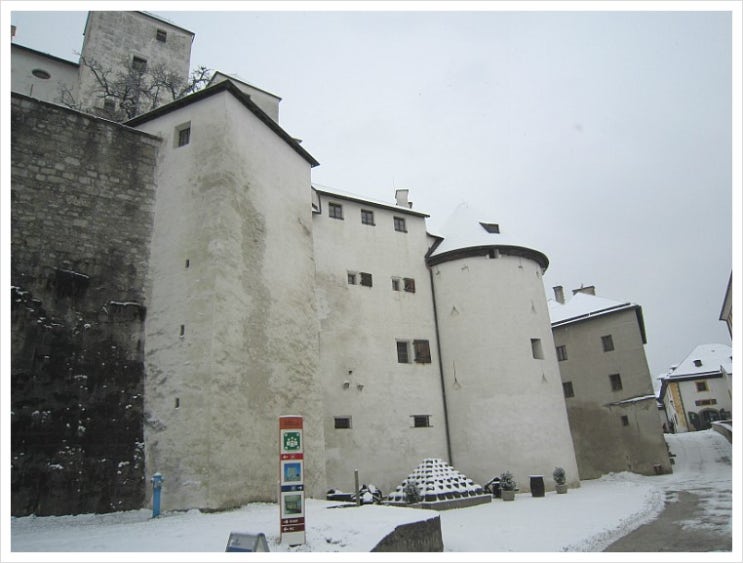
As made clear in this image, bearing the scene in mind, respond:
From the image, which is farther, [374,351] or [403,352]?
[403,352]

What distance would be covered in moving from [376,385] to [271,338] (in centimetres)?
680

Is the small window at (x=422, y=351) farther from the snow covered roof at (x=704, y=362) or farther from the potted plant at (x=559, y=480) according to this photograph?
the snow covered roof at (x=704, y=362)

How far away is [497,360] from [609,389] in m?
11.2

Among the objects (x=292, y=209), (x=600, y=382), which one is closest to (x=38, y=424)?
(x=292, y=209)

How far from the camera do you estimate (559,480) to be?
20.1 meters

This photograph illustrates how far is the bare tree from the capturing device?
74.9 ft

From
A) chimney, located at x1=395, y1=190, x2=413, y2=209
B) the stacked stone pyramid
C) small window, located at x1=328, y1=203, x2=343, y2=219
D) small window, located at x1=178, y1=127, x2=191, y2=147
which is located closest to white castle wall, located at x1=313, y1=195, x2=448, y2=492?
small window, located at x1=328, y1=203, x2=343, y2=219

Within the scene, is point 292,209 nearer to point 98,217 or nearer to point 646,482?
point 98,217

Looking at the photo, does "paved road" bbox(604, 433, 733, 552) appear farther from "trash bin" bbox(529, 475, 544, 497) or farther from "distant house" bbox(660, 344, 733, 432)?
"distant house" bbox(660, 344, 733, 432)

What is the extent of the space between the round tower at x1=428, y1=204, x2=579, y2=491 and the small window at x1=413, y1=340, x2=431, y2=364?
29.1 inches

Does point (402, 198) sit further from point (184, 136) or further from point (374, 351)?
point (184, 136)

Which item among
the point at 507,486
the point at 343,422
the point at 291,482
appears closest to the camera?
the point at 291,482

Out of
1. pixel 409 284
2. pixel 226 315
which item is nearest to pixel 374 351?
pixel 409 284

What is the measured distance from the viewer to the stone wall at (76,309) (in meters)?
11.6
